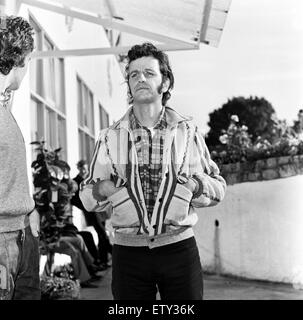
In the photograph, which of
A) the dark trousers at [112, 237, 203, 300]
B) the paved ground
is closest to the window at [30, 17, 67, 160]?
the paved ground

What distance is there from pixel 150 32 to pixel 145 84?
148 centimetres

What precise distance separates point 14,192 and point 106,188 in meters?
0.21

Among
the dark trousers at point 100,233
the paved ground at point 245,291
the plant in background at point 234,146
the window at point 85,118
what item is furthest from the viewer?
the window at point 85,118

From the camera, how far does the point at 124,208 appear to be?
3.88 ft

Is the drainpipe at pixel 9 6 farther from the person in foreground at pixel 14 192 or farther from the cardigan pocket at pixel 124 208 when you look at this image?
the cardigan pocket at pixel 124 208

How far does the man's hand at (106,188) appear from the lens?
1168 mm

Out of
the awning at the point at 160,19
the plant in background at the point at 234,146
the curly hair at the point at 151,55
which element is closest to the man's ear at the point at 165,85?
the curly hair at the point at 151,55

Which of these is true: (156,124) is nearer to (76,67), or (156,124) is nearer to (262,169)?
(262,169)

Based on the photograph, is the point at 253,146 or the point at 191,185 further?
the point at 253,146

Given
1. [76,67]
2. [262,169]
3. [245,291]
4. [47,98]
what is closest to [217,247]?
[262,169]

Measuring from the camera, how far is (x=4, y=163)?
1.07 m
